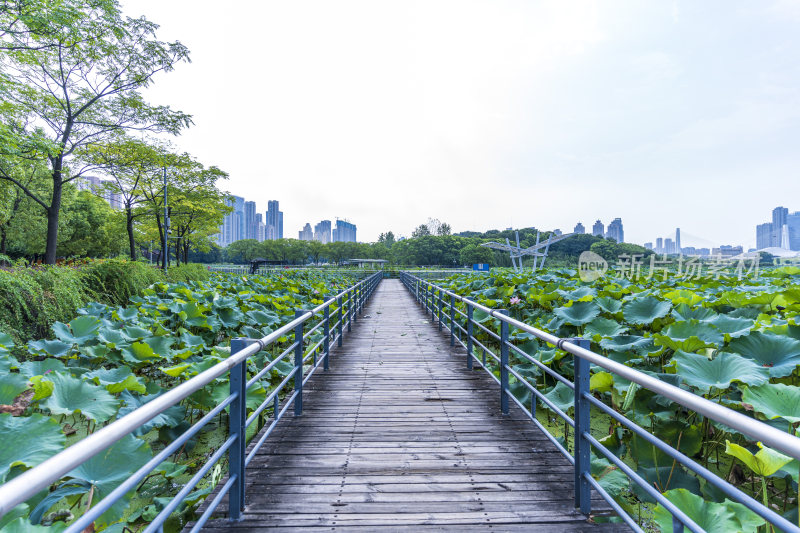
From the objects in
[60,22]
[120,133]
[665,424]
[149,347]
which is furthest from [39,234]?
[665,424]

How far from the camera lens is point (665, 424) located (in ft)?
7.75

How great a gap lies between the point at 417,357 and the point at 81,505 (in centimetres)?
366

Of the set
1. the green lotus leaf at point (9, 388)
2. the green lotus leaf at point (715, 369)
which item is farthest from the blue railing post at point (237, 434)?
the green lotus leaf at point (715, 369)

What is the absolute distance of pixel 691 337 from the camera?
2395 millimetres

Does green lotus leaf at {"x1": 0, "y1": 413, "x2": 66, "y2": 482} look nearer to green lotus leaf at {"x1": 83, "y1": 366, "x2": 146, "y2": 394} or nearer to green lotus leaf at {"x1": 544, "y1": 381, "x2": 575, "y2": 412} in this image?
green lotus leaf at {"x1": 83, "y1": 366, "x2": 146, "y2": 394}

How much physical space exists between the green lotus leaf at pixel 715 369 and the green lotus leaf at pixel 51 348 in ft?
15.9

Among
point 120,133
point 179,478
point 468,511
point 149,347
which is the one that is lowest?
point 179,478

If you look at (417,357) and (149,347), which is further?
(417,357)

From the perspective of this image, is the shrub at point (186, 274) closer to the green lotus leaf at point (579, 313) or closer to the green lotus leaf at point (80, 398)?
the green lotus leaf at point (80, 398)

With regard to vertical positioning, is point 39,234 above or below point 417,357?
above

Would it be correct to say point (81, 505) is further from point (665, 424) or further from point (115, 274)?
point (115, 274)

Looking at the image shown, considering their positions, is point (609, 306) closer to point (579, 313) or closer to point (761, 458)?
point (579, 313)

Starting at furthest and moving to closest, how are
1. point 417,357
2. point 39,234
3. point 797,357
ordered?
point 39,234 → point 417,357 → point 797,357

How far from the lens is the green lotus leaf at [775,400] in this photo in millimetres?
1624
